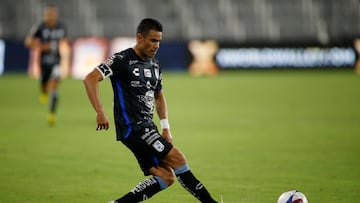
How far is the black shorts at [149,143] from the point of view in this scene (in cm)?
767

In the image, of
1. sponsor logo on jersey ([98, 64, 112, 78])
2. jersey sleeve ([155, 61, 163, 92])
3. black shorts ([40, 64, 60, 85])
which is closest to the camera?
sponsor logo on jersey ([98, 64, 112, 78])

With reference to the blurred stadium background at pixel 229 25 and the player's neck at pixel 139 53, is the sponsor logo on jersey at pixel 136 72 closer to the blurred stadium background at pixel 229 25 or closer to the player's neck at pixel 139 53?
the player's neck at pixel 139 53

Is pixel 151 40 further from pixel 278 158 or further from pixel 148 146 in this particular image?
pixel 278 158

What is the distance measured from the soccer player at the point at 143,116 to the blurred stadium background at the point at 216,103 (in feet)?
4.83

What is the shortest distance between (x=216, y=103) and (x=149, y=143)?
609 inches

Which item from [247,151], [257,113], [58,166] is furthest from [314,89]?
[58,166]

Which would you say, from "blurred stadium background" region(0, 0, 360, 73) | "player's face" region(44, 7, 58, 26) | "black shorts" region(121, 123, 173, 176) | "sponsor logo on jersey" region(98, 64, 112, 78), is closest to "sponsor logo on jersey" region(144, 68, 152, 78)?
"sponsor logo on jersey" region(98, 64, 112, 78)

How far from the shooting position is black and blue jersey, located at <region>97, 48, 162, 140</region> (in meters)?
7.70

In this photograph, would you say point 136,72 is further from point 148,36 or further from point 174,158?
point 174,158

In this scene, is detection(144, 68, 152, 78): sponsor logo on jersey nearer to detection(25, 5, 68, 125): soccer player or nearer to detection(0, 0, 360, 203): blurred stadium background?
detection(0, 0, 360, 203): blurred stadium background

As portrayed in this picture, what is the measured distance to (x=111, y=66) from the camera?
25.1 ft

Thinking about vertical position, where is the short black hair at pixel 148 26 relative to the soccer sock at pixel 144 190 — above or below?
above

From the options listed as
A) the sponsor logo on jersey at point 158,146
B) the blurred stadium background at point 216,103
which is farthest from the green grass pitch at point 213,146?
the sponsor logo on jersey at point 158,146

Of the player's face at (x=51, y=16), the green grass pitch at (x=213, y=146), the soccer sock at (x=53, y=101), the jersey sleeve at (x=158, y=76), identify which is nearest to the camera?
the jersey sleeve at (x=158, y=76)
